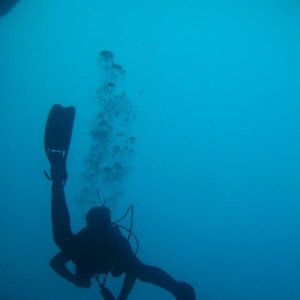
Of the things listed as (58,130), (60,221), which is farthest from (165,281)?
(58,130)

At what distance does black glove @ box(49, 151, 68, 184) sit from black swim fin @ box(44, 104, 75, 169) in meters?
0.06

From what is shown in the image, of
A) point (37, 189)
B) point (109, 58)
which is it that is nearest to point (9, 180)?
point (37, 189)

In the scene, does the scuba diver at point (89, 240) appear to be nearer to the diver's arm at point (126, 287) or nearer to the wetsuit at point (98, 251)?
the wetsuit at point (98, 251)

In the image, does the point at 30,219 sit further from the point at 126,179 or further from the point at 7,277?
the point at 126,179

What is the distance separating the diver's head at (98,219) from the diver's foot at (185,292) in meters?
0.88

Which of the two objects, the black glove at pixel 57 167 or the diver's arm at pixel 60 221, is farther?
the black glove at pixel 57 167

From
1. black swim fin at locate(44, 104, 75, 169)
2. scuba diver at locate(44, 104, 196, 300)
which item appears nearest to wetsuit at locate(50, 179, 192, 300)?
scuba diver at locate(44, 104, 196, 300)

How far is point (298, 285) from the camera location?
34375mm

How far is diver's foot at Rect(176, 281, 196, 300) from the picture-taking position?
3.32 m

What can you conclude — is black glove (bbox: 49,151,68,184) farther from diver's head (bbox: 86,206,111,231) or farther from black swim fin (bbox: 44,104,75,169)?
diver's head (bbox: 86,206,111,231)

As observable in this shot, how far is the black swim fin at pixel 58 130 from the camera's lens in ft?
11.5

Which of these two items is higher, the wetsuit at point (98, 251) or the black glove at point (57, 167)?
the black glove at point (57, 167)

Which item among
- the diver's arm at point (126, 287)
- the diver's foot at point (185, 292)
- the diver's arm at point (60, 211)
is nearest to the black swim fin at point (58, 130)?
the diver's arm at point (60, 211)

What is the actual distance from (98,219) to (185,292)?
1024 mm
